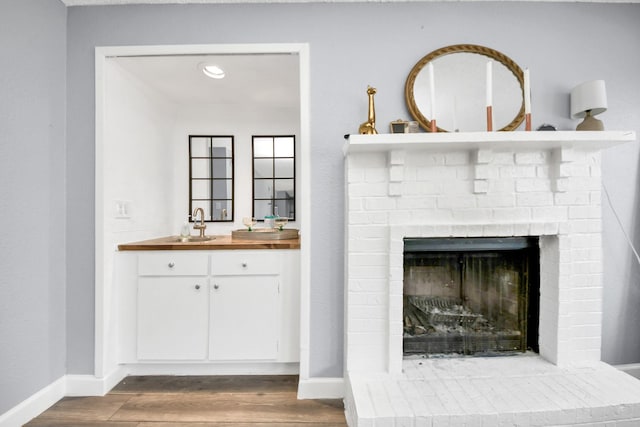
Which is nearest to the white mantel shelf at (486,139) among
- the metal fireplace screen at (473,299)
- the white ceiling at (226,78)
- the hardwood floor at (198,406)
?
the metal fireplace screen at (473,299)

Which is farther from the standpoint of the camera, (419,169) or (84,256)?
(84,256)

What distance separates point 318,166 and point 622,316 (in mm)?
2091

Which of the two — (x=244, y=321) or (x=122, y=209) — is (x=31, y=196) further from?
(x=244, y=321)

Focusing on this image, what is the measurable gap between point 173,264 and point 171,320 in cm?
36

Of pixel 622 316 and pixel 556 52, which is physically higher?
pixel 556 52

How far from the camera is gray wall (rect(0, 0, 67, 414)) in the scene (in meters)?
1.56

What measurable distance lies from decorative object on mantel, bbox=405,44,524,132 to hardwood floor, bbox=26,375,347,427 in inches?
68.5

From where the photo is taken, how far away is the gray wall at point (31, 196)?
1558mm

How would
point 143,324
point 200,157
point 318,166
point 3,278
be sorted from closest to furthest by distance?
point 3,278 → point 318,166 → point 143,324 → point 200,157

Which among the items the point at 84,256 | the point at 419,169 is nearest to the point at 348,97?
the point at 419,169

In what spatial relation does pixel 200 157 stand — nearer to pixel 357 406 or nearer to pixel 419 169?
pixel 419 169

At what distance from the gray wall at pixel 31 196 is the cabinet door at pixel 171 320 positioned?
0.43 m

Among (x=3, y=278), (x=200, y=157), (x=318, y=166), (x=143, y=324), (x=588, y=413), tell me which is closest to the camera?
(x=588, y=413)

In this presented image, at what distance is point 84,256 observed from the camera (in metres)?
1.91
